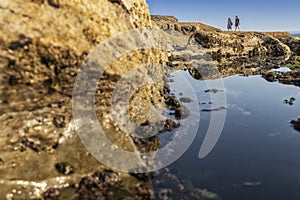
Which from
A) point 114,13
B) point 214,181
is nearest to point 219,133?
point 214,181

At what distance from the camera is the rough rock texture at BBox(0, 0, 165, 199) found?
6383mm

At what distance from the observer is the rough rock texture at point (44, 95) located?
6383 mm

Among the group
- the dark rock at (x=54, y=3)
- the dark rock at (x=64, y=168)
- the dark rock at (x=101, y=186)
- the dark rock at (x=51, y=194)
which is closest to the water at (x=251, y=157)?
the dark rock at (x=101, y=186)

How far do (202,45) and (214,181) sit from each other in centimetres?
4596

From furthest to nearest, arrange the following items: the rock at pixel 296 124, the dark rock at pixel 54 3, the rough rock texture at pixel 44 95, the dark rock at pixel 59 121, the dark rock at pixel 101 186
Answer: the rock at pixel 296 124 < the dark rock at pixel 59 121 < the dark rock at pixel 54 3 < the dark rock at pixel 101 186 < the rough rock texture at pixel 44 95

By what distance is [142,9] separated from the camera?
11734mm

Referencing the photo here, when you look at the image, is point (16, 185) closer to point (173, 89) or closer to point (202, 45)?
point (173, 89)

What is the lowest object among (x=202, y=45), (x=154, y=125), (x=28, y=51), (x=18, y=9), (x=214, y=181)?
(x=214, y=181)

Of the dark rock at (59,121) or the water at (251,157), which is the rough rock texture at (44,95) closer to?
the dark rock at (59,121)

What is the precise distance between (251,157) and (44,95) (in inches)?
280

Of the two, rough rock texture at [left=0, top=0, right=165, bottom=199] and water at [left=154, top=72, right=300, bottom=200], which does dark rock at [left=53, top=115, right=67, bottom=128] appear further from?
water at [left=154, top=72, right=300, bottom=200]

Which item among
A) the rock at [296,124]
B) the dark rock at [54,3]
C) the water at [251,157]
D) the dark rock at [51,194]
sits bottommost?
the dark rock at [51,194]

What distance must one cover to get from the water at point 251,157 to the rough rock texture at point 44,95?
2042 millimetres

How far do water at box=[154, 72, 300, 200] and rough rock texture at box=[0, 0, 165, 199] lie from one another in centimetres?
204
